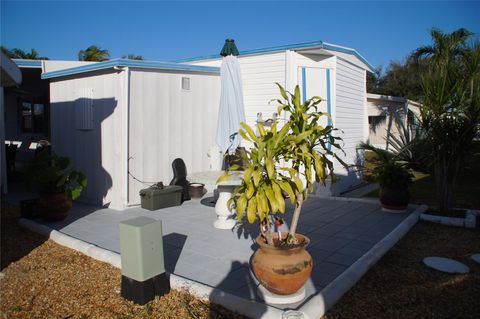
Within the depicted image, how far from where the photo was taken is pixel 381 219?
687 cm

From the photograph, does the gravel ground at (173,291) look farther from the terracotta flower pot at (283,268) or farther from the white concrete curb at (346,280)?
the terracotta flower pot at (283,268)

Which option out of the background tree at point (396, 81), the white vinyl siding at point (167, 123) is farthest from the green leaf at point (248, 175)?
the background tree at point (396, 81)

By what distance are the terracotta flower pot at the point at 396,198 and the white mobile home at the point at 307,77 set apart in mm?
1905

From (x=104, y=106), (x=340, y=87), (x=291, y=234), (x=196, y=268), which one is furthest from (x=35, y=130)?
(x=291, y=234)

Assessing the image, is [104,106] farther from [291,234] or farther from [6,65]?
[291,234]

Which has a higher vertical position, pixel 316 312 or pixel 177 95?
pixel 177 95

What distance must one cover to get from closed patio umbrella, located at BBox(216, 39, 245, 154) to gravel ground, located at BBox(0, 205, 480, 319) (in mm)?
3747

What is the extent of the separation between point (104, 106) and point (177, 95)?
1.56 metres

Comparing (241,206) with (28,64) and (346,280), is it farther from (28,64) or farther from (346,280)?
(28,64)

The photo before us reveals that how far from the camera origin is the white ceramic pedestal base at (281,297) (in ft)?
12.1

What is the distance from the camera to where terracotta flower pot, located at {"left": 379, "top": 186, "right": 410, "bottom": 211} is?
284 inches

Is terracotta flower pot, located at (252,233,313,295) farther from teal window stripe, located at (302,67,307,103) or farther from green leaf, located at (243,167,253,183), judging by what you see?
teal window stripe, located at (302,67,307,103)

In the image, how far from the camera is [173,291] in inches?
157

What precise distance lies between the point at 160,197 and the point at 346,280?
14.9 feet
